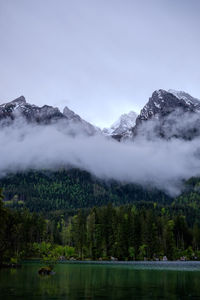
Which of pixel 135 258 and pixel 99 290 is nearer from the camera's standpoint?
pixel 99 290

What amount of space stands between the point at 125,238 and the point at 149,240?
11938mm

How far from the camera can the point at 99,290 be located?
41062 mm

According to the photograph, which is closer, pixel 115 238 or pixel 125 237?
pixel 125 237

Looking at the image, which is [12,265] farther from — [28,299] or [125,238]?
[125,238]

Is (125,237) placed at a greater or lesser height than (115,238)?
greater

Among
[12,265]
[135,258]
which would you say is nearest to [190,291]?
[12,265]

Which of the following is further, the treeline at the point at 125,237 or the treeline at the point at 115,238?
the treeline at the point at 125,237

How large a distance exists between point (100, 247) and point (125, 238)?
568 inches

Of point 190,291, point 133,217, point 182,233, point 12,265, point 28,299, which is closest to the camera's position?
point 28,299

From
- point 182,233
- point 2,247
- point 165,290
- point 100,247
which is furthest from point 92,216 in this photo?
point 165,290

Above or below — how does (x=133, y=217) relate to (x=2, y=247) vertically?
above

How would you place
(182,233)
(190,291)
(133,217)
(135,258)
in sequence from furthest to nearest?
(182,233), (133,217), (135,258), (190,291)

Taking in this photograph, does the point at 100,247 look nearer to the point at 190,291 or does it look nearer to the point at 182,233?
the point at 182,233

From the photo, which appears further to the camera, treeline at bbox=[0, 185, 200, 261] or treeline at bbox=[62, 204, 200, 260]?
treeline at bbox=[62, 204, 200, 260]
